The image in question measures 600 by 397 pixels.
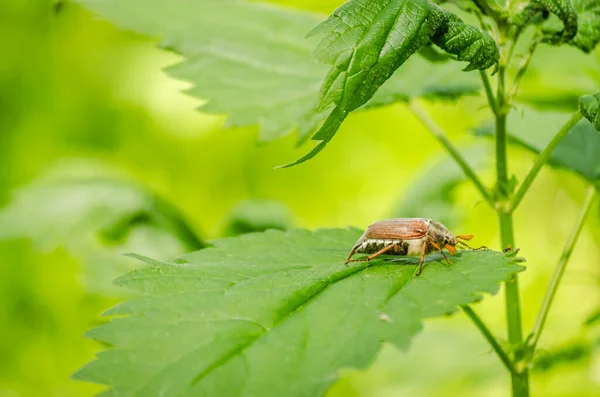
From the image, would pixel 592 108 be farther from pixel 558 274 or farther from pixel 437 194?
pixel 437 194

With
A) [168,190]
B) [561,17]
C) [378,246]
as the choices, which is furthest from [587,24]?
[168,190]

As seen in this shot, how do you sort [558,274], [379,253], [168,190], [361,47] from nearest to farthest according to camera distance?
[361,47] → [379,253] → [558,274] → [168,190]

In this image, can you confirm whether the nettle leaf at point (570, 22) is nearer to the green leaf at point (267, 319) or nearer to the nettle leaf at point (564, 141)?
the nettle leaf at point (564, 141)

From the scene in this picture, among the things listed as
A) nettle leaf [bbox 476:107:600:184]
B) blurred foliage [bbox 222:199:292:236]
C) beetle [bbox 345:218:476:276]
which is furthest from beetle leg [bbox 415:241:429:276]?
blurred foliage [bbox 222:199:292:236]

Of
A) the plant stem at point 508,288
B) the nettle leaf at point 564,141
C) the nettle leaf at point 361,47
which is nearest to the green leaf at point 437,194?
the nettle leaf at point 564,141

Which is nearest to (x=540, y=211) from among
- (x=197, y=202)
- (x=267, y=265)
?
(x=197, y=202)

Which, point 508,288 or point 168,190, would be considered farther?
point 168,190

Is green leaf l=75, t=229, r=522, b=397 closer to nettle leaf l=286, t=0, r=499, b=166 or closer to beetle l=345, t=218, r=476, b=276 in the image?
beetle l=345, t=218, r=476, b=276
